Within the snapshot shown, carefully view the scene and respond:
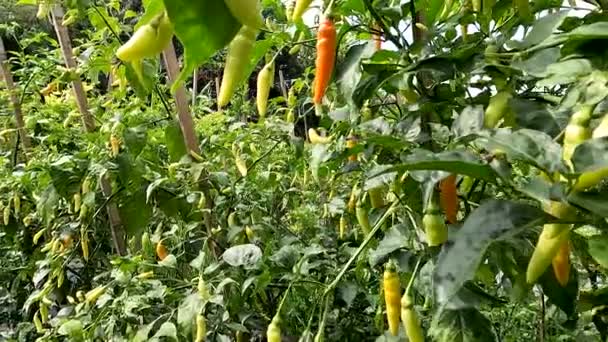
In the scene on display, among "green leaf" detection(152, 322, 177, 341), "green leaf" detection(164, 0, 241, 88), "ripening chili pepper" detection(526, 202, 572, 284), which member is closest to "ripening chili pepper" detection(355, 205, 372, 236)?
"green leaf" detection(152, 322, 177, 341)

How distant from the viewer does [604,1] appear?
0.76m

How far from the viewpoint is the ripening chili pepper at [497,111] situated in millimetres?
713

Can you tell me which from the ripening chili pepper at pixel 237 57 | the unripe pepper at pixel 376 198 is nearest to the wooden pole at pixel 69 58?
the unripe pepper at pixel 376 198

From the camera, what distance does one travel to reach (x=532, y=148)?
0.49m

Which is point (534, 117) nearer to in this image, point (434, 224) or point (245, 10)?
point (434, 224)

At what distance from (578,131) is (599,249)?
0.33ft

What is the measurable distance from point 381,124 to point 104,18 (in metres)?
0.90

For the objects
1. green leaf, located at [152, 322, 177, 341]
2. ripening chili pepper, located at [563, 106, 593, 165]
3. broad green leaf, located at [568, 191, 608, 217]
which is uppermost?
ripening chili pepper, located at [563, 106, 593, 165]

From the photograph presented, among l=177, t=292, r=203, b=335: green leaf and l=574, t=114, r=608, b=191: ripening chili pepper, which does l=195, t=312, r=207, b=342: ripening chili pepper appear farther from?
l=574, t=114, r=608, b=191: ripening chili pepper

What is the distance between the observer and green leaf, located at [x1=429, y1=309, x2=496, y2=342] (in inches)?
31.8

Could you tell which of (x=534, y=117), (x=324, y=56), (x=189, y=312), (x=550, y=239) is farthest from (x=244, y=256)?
(x=550, y=239)

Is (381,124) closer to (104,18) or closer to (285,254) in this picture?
(285,254)

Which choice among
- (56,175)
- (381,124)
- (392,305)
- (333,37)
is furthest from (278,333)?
(56,175)

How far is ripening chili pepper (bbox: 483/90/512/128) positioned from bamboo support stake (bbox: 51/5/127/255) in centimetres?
113
